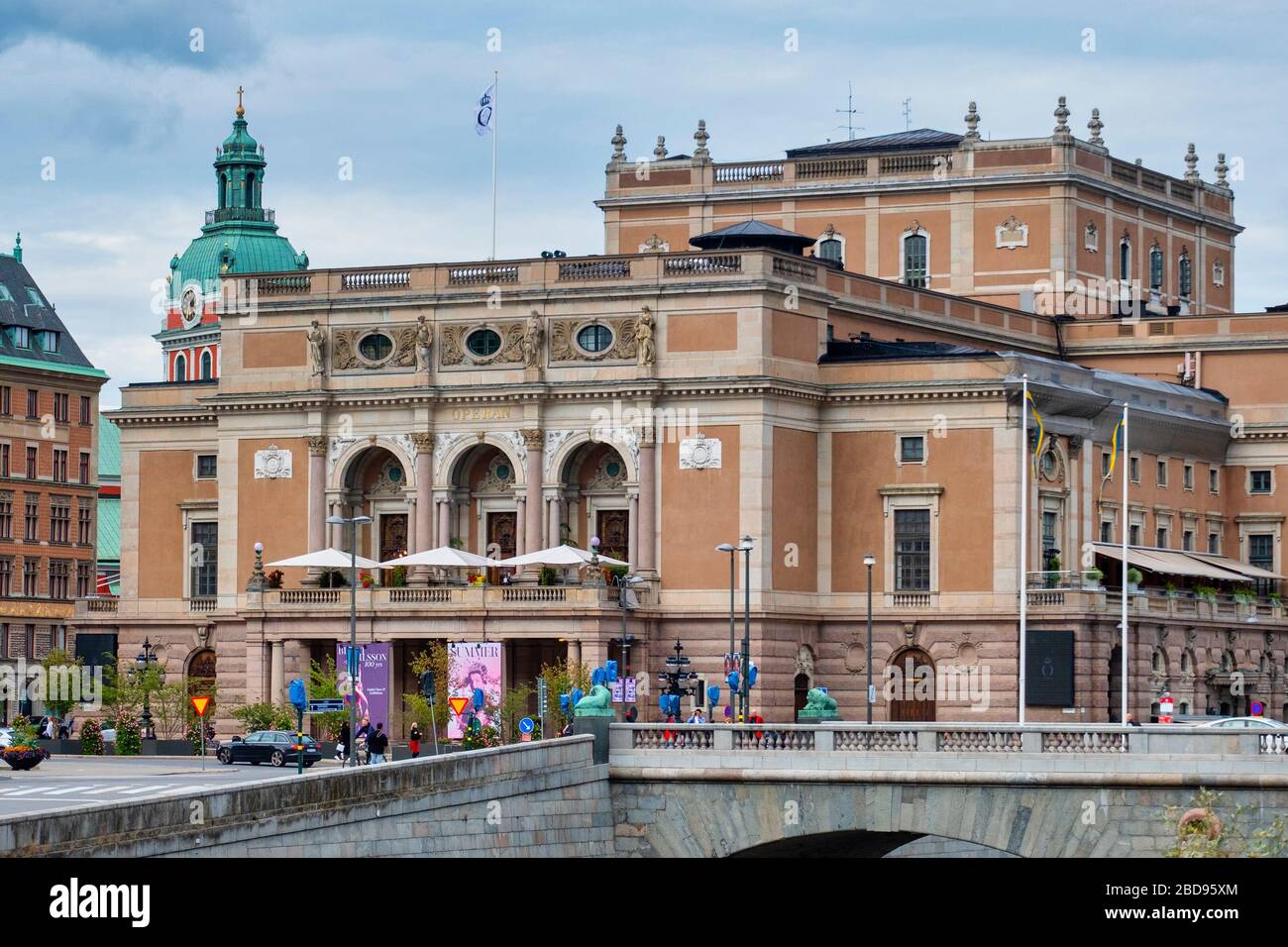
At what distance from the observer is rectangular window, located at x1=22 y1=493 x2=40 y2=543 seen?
150 meters

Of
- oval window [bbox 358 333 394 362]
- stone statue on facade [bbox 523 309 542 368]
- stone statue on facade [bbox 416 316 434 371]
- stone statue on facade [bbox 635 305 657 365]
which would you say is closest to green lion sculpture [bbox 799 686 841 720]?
stone statue on facade [bbox 635 305 657 365]

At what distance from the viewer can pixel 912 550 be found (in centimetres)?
10419

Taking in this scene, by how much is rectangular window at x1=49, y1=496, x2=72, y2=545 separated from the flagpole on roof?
64.5 meters

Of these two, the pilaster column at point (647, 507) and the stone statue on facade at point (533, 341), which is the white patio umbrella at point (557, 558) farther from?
the stone statue on facade at point (533, 341)

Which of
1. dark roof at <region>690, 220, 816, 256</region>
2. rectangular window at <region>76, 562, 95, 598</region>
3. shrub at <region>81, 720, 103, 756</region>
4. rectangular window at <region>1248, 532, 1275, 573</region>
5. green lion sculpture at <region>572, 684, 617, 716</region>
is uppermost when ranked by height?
dark roof at <region>690, 220, 816, 256</region>

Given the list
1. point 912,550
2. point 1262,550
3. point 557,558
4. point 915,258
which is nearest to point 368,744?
point 557,558

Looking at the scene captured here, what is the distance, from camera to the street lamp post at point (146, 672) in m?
108

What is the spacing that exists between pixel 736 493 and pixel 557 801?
38.8m

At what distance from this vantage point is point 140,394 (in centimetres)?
11712

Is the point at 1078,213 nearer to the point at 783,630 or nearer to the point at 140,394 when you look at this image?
the point at 783,630

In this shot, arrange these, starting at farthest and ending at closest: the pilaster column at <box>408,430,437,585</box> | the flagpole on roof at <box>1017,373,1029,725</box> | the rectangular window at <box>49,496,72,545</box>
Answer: the rectangular window at <box>49,496,72,545</box> → the pilaster column at <box>408,430,437,585</box> → the flagpole on roof at <box>1017,373,1029,725</box>

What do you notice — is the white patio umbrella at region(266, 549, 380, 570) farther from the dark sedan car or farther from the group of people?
the dark sedan car

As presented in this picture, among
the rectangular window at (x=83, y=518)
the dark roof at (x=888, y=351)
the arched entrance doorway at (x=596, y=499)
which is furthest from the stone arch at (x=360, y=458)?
the rectangular window at (x=83, y=518)

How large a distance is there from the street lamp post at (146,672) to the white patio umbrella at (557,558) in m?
14.4
